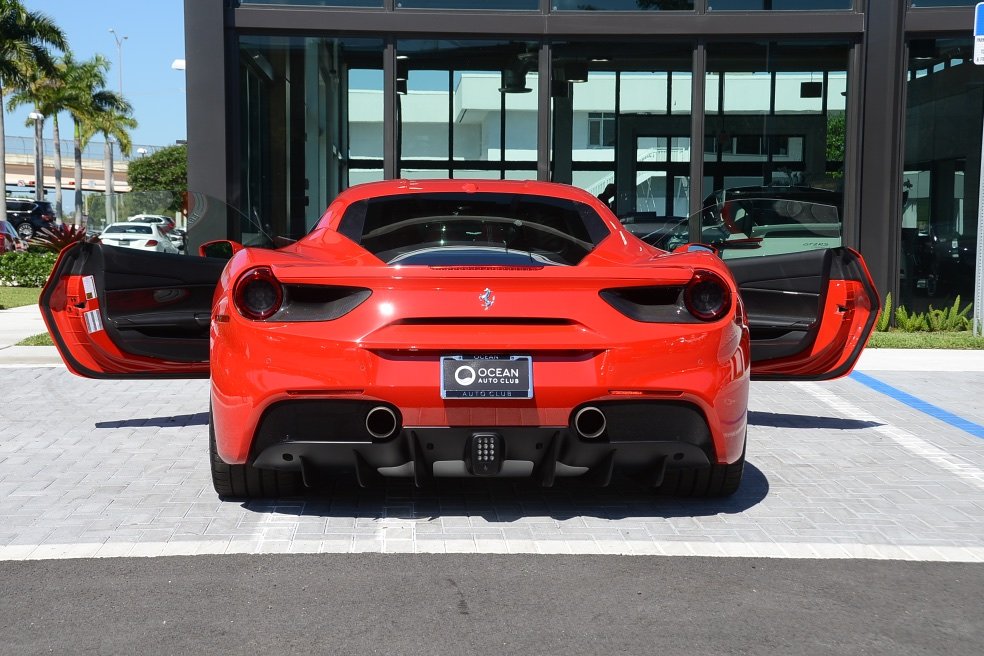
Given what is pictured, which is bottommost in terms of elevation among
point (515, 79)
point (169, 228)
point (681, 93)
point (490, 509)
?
point (490, 509)

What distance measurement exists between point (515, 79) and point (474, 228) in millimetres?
Result: 8550

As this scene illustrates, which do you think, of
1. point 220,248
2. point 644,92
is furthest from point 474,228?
point 644,92

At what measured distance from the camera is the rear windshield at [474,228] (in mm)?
4766

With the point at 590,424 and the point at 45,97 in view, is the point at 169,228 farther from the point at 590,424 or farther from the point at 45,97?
the point at 45,97

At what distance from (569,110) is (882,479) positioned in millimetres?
8430

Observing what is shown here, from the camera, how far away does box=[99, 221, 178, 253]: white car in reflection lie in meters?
6.22

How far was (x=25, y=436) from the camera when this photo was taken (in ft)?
21.4

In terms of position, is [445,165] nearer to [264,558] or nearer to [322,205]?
[322,205]

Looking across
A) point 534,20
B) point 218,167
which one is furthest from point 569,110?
point 218,167

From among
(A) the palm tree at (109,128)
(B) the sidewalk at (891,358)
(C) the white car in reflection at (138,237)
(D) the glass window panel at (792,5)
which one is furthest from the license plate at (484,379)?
(A) the palm tree at (109,128)

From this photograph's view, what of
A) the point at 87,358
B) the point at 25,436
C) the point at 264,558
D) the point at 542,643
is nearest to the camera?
the point at 542,643

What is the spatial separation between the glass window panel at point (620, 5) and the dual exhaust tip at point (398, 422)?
968cm

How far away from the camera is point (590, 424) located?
429cm

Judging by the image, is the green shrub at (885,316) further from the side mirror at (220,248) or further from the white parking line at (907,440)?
the side mirror at (220,248)
